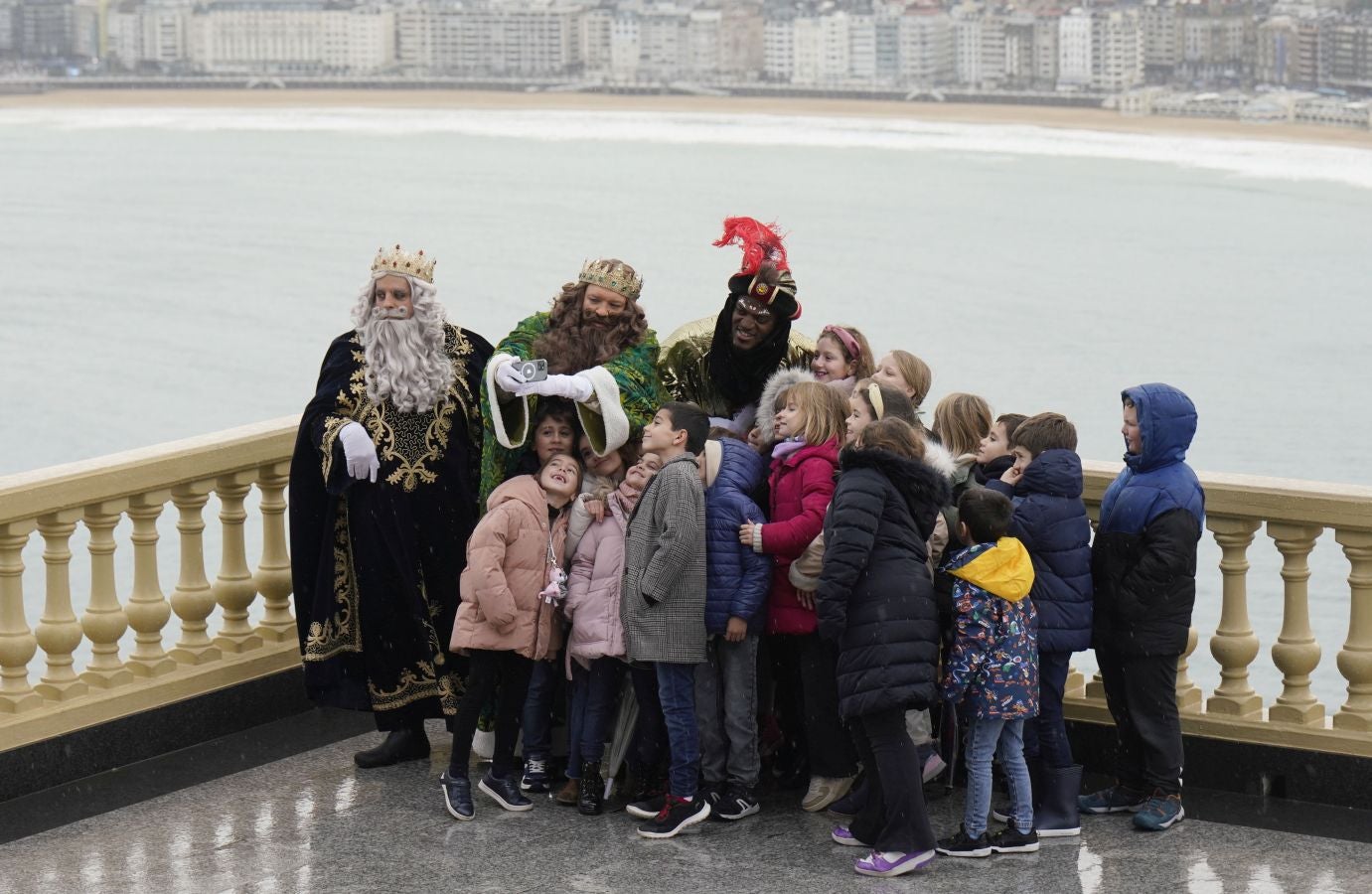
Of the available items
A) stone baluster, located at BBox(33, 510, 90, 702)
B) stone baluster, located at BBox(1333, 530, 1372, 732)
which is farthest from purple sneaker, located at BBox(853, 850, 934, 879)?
stone baluster, located at BBox(33, 510, 90, 702)

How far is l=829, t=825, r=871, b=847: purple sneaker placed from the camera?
424 cm

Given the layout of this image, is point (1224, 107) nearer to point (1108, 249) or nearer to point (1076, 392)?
point (1108, 249)

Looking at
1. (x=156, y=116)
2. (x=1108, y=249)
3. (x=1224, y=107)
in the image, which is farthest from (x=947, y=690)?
(x=156, y=116)

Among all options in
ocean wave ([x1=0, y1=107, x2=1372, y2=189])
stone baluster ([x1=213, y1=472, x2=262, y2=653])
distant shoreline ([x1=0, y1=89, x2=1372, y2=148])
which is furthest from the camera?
distant shoreline ([x1=0, y1=89, x2=1372, y2=148])

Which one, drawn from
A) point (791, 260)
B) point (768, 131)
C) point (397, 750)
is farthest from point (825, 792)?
point (768, 131)

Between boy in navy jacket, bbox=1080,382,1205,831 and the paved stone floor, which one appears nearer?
the paved stone floor

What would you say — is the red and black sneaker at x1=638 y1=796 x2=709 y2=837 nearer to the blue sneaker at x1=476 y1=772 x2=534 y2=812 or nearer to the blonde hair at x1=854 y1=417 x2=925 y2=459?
the blue sneaker at x1=476 y1=772 x2=534 y2=812

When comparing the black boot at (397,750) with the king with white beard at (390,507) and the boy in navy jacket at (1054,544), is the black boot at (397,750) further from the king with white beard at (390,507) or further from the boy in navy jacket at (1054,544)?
the boy in navy jacket at (1054,544)

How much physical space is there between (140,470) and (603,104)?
359 ft

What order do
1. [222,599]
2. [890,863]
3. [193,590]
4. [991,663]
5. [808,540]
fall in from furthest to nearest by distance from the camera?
[222,599], [193,590], [808,540], [991,663], [890,863]

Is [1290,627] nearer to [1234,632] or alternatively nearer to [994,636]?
Result: [1234,632]

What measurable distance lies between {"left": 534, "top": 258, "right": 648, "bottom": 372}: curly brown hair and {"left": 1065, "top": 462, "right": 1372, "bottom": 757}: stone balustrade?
1382 millimetres

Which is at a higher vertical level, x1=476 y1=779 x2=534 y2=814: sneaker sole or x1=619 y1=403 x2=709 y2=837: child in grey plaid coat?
x1=619 y1=403 x2=709 y2=837: child in grey plaid coat

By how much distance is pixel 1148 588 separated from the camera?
14.0 feet
